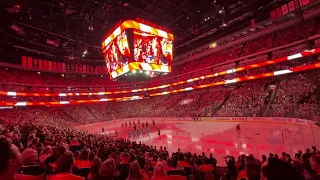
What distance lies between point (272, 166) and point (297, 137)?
1472cm

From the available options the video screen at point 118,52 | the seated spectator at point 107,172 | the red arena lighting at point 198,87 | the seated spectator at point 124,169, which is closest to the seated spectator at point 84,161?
the seated spectator at point 124,169

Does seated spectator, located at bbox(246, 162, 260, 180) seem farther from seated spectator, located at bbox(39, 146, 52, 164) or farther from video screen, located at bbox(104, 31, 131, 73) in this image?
video screen, located at bbox(104, 31, 131, 73)

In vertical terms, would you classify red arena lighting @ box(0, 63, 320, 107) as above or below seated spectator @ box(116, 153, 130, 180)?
above

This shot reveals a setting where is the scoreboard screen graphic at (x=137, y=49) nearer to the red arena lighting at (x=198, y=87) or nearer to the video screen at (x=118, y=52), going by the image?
the video screen at (x=118, y=52)

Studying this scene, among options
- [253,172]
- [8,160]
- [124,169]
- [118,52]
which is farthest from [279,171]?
[118,52]

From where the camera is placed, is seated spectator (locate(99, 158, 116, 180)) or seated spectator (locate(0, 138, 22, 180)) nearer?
seated spectator (locate(0, 138, 22, 180))

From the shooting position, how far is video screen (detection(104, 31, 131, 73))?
49.9ft

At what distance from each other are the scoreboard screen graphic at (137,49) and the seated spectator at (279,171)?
14.0 metres

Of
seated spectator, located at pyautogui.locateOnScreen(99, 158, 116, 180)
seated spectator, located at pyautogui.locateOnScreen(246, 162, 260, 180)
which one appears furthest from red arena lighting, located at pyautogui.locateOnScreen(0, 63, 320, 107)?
seated spectator, located at pyautogui.locateOnScreen(99, 158, 116, 180)

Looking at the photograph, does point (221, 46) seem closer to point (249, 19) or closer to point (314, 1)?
point (249, 19)

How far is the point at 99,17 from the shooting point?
19984 millimetres

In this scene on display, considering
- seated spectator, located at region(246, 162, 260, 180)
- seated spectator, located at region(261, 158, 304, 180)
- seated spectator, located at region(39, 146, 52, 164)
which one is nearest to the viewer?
seated spectator, located at region(261, 158, 304, 180)

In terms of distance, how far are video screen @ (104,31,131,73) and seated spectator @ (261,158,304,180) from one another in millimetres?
14261

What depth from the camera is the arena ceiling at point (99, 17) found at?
1695cm
